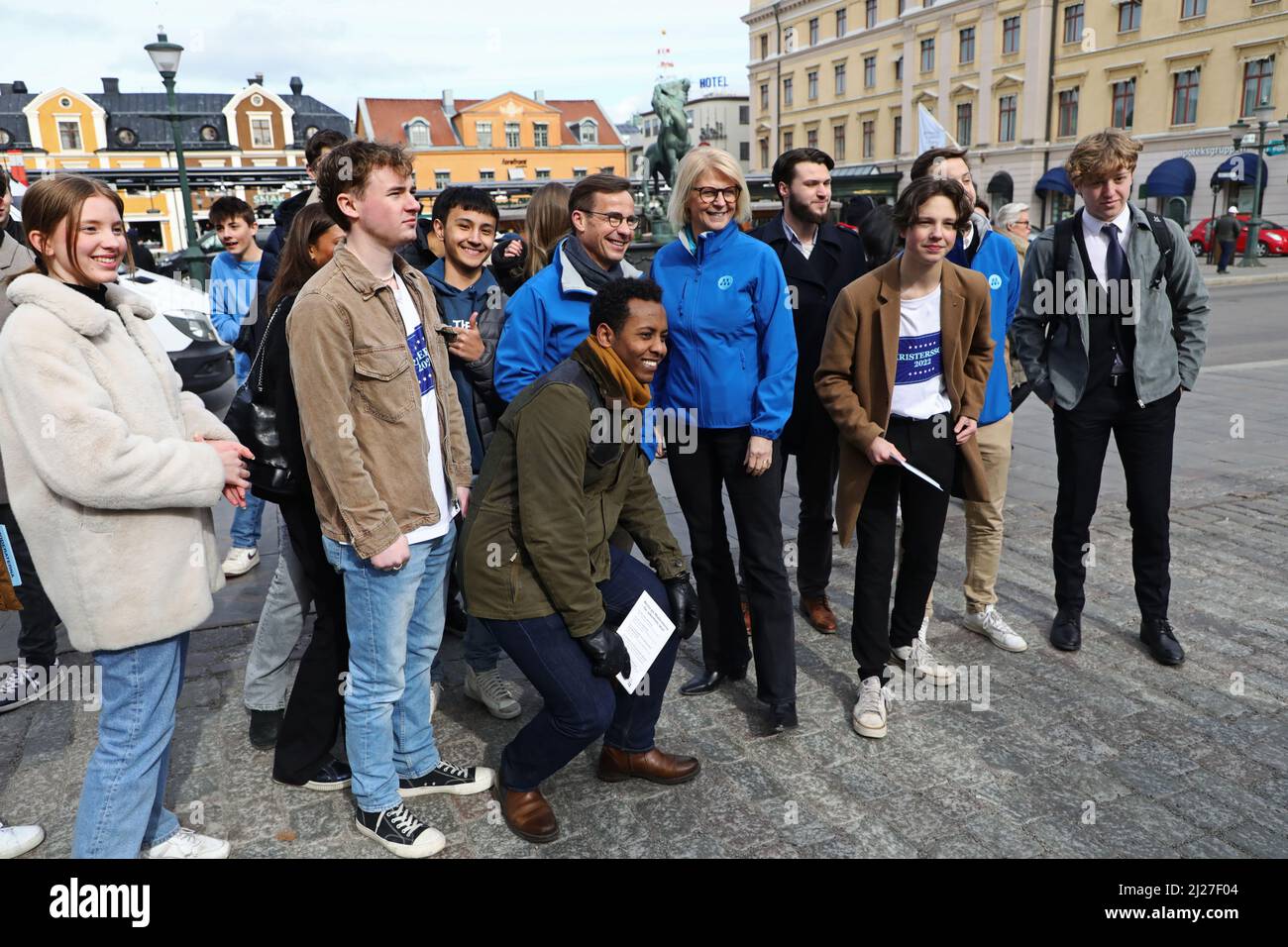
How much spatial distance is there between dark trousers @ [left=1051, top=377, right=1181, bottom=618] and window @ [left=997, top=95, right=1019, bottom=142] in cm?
4733

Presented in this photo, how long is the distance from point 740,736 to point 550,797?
→ 78 cm

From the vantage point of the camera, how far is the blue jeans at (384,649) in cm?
283

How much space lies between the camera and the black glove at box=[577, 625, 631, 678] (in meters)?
2.88

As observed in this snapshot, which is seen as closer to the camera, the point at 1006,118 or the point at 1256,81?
the point at 1256,81

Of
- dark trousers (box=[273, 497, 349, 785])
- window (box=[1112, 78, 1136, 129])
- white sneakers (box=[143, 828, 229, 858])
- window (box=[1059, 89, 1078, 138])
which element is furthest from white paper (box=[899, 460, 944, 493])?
window (box=[1059, 89, 1078, 138])

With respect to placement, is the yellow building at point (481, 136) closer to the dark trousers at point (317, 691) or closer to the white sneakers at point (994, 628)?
the white sneakers at point (994, 628)

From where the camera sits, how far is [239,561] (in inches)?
214

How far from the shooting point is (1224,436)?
8.05 m

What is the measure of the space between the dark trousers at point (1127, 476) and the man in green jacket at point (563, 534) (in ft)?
7.56

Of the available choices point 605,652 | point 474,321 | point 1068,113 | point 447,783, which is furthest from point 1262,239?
point 447,783

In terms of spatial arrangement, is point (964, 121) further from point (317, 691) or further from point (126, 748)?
point (126, 748)

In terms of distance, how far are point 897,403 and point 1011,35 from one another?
161 ft

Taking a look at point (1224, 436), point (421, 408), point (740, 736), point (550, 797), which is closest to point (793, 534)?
point (740, 736)
